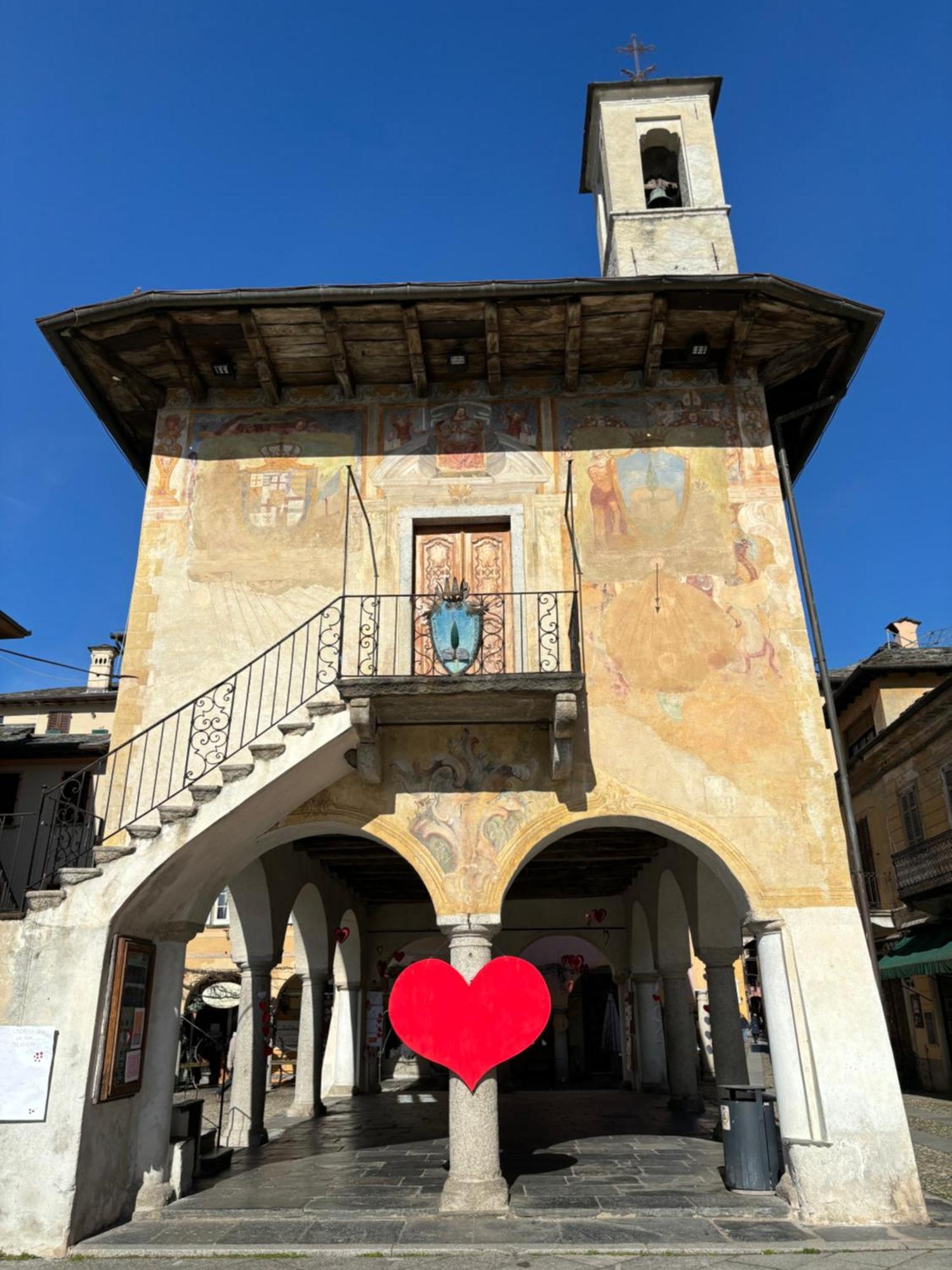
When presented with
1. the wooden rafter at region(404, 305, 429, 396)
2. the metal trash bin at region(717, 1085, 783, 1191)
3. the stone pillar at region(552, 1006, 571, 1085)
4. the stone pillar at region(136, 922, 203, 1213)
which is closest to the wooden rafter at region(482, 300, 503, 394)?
the wooden rafter at region(404, 305, 429, 396)

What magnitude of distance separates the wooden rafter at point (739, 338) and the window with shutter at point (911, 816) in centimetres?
1429

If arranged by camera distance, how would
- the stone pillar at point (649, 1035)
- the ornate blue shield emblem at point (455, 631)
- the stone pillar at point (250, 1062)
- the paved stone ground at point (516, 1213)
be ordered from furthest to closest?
the stone pillar at point (649, 1035) < the stone pillar at point (250, 1062) < the ornate blue shield emblem at point (455, 631) < the paved stone ground at point (516, 1213)

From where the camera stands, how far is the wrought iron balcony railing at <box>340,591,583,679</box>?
32.4ft

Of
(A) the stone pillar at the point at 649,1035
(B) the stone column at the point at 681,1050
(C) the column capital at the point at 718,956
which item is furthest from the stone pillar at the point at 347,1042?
(C) the column capital at the point at 718,956

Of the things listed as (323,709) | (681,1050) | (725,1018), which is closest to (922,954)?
(681,1050)

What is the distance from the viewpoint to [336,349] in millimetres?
10883

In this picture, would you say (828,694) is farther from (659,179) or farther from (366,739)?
(659,179)

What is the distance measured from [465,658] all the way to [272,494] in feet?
11.7

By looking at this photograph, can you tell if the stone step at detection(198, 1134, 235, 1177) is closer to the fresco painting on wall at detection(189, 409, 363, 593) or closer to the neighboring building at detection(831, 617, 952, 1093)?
the fresco painting on wall at detection(189, 409, 363, 593)

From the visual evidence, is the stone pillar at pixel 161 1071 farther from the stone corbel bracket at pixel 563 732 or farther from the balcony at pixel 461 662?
the stone corbel bracket at pixel 563 732

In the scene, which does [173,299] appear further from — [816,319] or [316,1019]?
[316,1019]

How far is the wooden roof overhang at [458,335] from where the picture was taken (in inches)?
411

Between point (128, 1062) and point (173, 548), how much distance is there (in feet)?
18.8

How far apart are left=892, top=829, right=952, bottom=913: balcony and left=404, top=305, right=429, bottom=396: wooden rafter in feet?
47.6
